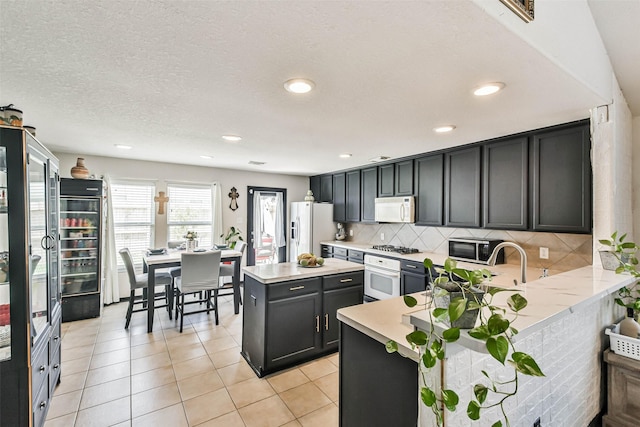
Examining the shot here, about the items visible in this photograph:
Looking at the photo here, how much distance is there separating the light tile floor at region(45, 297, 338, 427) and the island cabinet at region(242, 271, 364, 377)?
0.41 feet

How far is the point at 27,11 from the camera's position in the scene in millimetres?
1130

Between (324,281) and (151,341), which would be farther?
(151,341)

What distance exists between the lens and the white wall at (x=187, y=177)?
173 inches

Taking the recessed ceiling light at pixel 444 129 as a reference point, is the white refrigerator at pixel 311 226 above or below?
below

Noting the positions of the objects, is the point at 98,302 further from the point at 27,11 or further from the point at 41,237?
the point at 27,11

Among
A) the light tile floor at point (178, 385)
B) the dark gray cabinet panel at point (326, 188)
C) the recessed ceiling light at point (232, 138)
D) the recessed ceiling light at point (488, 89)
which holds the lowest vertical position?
the light tile floor at point (178, 385)

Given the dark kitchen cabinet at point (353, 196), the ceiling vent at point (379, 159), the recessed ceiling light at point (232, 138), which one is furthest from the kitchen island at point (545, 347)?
the dark kitchen cabinet at point (353, 196)

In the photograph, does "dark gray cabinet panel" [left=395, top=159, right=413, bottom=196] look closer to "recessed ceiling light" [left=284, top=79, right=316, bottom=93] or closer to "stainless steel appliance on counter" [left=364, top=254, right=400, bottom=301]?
"stainless steel appliance on counter" [left=364, top=254, right=400, bottom=301]

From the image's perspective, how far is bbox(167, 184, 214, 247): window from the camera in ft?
16.3

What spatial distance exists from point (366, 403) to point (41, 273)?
2.31 m

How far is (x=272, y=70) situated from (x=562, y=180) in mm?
2686

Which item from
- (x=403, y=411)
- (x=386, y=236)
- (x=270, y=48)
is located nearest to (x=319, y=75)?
(x=270, y=48)

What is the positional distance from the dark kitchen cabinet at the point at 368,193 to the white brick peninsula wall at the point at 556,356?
2.94 meters

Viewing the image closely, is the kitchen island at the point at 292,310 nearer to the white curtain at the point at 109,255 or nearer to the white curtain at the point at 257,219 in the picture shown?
the white curtain at the point at 109,255
